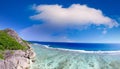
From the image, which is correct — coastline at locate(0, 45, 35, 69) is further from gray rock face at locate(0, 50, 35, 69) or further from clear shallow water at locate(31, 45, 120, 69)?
clear shallow water at locate(31, 45, 120, 69)

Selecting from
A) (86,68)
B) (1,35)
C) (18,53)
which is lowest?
(86,68)

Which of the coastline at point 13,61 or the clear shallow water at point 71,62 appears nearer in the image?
the coastline at point 13,61

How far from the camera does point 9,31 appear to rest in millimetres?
22625

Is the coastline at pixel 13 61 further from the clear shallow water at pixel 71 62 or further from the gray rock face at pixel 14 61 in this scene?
the clear shallow water at pixel 71 62

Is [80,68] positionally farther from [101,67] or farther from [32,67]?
[32,67]

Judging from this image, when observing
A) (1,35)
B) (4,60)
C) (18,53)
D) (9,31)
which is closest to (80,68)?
(18,53)

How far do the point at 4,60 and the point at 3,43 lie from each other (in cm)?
463

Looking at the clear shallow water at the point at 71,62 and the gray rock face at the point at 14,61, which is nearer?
the gray rock face at the point at 14,61

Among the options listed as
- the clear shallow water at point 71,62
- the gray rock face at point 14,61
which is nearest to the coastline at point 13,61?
the gray rock face at point 14,61

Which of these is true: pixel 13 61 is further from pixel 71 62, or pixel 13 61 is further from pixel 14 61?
pixel 71 62

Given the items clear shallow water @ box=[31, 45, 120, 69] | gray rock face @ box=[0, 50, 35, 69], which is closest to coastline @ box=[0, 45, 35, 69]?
gray rock face @ box=[0, 50, 35, 69]

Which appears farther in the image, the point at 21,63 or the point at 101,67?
the point at 101,67

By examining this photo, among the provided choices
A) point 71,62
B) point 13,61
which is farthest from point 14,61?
point 71,62

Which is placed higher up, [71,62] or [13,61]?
[13,61]
